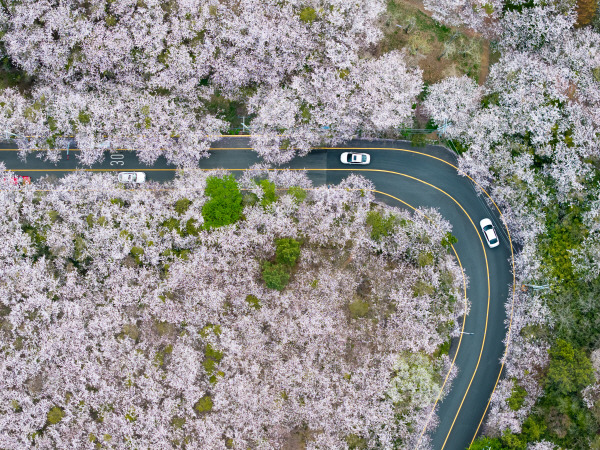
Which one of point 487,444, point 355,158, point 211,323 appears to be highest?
point 355,158

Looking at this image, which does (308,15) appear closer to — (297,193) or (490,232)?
(297,193)

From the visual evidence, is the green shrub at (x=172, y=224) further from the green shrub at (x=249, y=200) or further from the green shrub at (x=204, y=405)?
the green shrub at (x=204, y=405)

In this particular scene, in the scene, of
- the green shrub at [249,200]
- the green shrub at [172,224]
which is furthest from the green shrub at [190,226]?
the green shrub at [249,200]

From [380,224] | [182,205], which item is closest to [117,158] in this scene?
[182,205]

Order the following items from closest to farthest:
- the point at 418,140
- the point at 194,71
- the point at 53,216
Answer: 1. the point at 53,216
2. the point at 194,71
3. the point at 418,140

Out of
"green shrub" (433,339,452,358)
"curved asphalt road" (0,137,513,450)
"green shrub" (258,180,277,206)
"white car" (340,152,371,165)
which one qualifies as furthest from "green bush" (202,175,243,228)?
"green shrub" (433,339,452,358)

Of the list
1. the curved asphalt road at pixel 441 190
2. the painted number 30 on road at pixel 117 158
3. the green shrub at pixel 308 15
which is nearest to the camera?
the green shrub at pixel 308 15

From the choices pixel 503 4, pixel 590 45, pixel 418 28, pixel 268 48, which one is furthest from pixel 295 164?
pixel 590 45

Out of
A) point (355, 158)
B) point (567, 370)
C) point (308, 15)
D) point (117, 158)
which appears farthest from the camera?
point (117, 158)

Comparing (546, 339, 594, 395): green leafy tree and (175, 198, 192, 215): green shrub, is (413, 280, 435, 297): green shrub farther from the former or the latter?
(175, 198, 192, 215): green shrub
